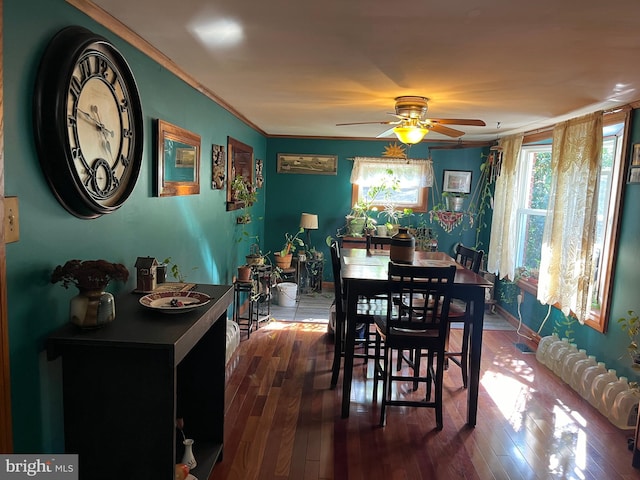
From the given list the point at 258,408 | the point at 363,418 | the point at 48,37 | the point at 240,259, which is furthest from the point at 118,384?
the point at 240,259

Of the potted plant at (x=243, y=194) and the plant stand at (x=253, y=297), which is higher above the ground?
the potted plant at (x=243, y=194)

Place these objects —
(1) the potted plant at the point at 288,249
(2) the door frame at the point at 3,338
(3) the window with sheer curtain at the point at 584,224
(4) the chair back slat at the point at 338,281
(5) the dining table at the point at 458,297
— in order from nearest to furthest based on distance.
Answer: (2) the door frame at the point at 3,338 → (5) the dining table at the point at 458,297 → (4) the chair back slat at the point at 338,281 → (3) the window with sheer curtain at the point at 584,224 → (1) the potted plant at the point at 288,249

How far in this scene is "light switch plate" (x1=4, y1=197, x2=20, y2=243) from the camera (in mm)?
1385

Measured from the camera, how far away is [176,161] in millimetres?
2824

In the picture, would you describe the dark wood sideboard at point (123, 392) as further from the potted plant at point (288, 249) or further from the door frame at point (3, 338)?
the potted plant at point (288, 249)

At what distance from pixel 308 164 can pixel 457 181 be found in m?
2.02

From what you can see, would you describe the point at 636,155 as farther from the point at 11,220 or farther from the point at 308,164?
the point at 308,164

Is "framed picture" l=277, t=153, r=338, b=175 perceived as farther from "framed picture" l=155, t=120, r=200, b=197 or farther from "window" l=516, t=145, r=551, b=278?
"framed picture" l=155, t=120, r=200, b=197

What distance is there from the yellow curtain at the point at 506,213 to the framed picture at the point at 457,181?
663mm

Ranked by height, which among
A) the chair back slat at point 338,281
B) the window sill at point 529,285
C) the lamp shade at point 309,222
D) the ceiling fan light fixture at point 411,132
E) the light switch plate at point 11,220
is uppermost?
the ceiling fan light fixture at point 411,132

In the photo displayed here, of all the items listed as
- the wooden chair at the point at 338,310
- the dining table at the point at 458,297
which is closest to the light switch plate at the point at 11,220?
the dining table at the point at 458,297

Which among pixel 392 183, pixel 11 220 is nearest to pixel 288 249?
pixel 392 183

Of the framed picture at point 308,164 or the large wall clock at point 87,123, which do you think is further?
the framed picture at point 308,164

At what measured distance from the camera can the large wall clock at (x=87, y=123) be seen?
5.13 ft
